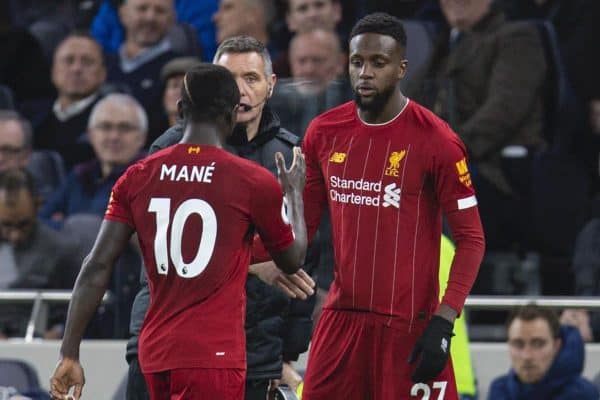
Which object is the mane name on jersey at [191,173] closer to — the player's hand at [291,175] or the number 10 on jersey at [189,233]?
the number 10 on jersey at [189,233]

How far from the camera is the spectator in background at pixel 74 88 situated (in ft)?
35.4

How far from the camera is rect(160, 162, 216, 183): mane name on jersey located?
198 inches

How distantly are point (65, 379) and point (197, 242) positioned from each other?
2.12 ft

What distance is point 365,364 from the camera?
5.71 m

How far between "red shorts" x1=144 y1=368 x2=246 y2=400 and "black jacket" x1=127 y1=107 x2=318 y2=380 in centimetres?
63

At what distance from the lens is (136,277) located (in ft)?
28.0

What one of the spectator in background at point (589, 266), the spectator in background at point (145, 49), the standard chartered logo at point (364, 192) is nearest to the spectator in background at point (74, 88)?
the spectator in background at point (145, 49)

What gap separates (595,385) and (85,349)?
266cm

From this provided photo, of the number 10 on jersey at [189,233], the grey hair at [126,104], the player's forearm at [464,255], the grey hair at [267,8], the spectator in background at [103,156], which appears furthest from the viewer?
the grey hair at [267,8]

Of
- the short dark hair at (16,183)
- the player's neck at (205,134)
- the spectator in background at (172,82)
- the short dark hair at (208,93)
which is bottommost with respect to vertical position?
the player's neck at (205,134)

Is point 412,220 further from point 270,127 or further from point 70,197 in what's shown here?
point 70,197

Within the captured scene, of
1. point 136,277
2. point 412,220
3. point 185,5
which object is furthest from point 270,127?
point 185,5

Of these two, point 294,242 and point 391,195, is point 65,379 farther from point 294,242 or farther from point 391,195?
point 391,195

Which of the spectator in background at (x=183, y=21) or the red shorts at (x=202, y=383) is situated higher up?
the spectator in background at (x=183, y=21)
